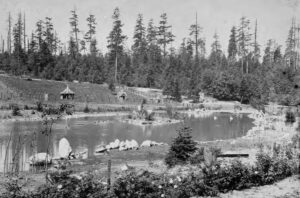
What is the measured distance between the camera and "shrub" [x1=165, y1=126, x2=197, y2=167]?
1354 centimetres

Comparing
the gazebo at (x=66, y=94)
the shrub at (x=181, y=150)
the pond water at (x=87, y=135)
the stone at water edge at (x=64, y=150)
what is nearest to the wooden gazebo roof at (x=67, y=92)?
the gazebo at (x=66, y=94)

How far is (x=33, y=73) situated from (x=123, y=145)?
4043cm

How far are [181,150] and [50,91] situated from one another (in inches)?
1418

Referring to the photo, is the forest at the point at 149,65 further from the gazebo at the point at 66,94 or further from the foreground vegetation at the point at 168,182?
the foreground vegetation at the point at 168,182

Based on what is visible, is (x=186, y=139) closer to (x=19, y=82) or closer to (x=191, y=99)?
(x=19, y=82)

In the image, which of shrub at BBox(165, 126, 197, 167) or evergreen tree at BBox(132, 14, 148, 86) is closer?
shrub at BBox(165, 126, 197, 167)

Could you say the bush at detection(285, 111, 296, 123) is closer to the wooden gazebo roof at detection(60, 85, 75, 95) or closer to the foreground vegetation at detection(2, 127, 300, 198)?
the foreground vegetation at detection(2, 127, 300, 198)

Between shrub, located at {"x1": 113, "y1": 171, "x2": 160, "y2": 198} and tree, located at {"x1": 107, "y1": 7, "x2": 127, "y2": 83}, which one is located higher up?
tree, located at {"x1": 107, "y1": 7, "x2": 127, "y2": 83}

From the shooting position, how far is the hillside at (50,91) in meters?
41.6

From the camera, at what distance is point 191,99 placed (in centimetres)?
5731

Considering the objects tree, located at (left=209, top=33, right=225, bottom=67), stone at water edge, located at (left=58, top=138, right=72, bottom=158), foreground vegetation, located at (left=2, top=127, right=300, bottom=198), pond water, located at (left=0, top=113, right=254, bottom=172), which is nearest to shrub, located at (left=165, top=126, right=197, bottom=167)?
foreground vegetation, located at (left=2, top=127, right=300, bottom=198)

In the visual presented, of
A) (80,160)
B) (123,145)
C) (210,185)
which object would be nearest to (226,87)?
(123,145)

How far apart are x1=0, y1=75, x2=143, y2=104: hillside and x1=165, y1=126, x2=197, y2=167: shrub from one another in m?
30.3

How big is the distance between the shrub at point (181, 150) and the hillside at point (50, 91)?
30.3 meters
